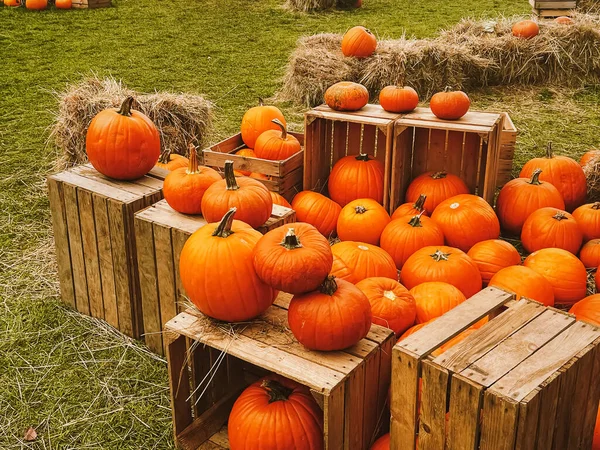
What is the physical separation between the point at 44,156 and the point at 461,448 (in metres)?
5.26

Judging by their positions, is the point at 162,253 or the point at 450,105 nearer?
the point at 162,253

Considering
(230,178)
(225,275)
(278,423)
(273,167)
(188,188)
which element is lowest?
(278,423)

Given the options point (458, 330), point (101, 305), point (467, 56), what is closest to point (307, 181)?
point (101, 305)

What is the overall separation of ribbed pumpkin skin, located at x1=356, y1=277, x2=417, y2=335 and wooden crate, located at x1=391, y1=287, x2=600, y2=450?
2.07ft

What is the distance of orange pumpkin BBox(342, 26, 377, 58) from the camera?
8.30 metres

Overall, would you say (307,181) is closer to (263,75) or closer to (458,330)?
(458,330)

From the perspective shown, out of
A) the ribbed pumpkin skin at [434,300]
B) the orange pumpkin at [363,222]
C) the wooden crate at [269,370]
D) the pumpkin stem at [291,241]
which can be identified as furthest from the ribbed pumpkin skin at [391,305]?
the orange pumpkin at [363,222]

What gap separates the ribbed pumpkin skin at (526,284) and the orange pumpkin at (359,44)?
17.0 feet

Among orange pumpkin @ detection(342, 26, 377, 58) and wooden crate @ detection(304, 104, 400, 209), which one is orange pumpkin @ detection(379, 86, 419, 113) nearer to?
wooden crate @ detection(304, 104, 400, 209)

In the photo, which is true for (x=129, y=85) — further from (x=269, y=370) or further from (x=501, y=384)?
(x=501, y=384)

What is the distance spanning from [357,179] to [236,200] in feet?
5.99

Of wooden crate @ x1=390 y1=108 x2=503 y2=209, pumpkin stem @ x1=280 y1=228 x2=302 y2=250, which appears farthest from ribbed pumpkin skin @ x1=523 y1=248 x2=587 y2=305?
pumpkin stem @ x1=280 y1=228 x2=302 y2=250

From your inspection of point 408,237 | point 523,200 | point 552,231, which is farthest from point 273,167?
point 552,231

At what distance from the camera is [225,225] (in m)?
2.75
